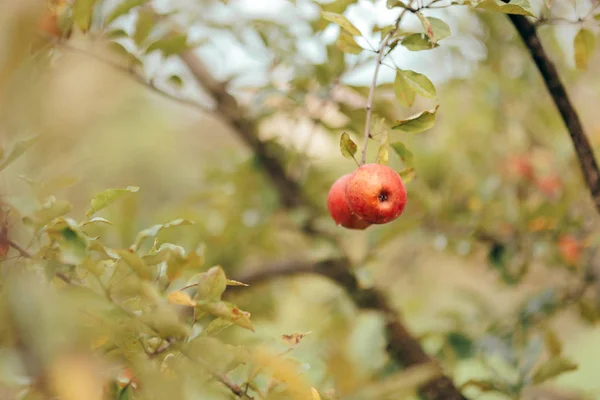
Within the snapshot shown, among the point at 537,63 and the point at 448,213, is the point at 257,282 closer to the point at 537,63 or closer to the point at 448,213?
the point at 448,213

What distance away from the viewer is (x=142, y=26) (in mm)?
840

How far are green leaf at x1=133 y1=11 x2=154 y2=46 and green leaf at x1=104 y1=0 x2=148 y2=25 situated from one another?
0.20 feet

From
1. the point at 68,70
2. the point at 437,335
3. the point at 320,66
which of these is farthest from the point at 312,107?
the point at 68,70

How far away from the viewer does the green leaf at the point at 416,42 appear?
1.90ft

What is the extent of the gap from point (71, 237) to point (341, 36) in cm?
33

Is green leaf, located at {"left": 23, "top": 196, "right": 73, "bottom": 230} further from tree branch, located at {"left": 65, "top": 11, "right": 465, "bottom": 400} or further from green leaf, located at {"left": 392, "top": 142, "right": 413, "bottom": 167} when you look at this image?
tree branch, located at {"left": 65, "top": 11, "right": 465, "bottom": 400}

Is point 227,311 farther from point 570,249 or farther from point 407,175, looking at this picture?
point 570,249

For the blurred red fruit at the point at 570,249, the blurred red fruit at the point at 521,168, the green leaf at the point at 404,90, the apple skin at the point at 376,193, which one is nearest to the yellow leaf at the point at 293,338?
the apple skin at the point at 376,193

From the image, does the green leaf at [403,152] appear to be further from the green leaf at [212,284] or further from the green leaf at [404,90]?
the green leaf at [212,284]

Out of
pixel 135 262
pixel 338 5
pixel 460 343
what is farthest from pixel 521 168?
pixel 135 262

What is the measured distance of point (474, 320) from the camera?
1.26m

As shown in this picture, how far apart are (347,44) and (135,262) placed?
0.31m

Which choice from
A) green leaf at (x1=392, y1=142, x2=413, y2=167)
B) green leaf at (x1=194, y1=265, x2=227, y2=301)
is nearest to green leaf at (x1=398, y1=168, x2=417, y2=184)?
green leaf at (x1=392, y1=142, x2=413, y2=167)

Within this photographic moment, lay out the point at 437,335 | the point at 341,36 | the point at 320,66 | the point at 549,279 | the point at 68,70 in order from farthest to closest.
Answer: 1. the point at 549,279
2. the point at 437,335
3. the point at 320,66
4. the point at 341,36
5. the point at 68,70
